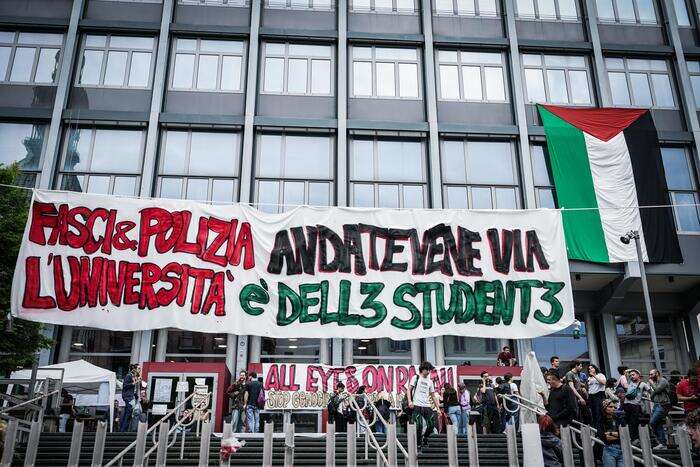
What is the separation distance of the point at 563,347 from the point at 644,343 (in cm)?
335

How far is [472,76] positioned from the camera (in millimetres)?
25906

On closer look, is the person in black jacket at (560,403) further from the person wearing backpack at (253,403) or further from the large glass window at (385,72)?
the large glass window at (385,72)

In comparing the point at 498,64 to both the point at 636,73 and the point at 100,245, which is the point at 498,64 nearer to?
the point at 636,73

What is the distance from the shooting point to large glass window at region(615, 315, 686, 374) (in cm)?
2494

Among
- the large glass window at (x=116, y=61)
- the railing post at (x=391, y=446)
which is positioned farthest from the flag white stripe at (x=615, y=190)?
the large glass window at (x=116, y=61)

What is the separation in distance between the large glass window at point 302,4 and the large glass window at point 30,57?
8.69 meters

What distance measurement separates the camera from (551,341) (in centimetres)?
2483

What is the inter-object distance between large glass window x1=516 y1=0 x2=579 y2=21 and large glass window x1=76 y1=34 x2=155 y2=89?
1563 cm

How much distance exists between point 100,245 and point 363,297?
27.4 feet

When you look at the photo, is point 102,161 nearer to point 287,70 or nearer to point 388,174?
point 287,70

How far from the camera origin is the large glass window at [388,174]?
23812mm

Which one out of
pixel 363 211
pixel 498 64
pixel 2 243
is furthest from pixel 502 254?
pixel 2 243

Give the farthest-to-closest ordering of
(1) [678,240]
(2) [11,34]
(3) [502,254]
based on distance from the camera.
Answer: (2) [11,34] < (1) [678,240] < (3) [502,254]

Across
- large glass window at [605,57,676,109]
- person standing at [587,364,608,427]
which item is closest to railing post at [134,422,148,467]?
person standing at [587,364,608,427]
